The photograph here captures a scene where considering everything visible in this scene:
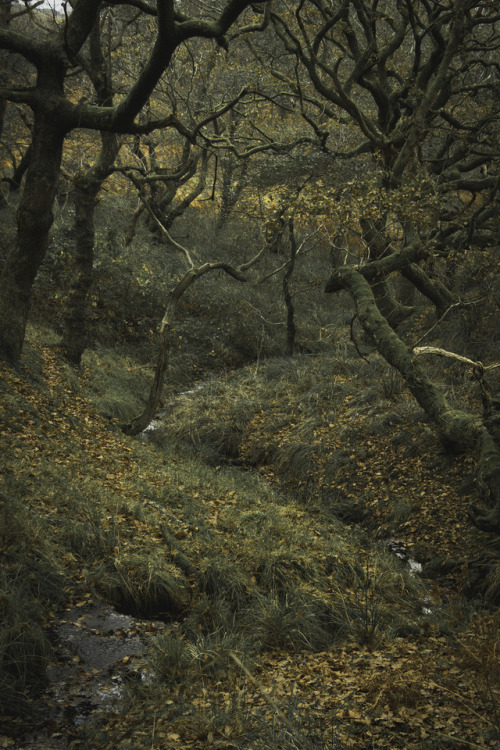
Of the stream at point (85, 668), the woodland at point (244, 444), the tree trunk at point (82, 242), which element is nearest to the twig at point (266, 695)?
the woodland at point (244, 444)

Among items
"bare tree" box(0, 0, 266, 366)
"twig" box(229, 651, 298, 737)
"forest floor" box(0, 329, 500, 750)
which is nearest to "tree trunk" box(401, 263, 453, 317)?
"forest floor" box(0, 329, 500, 750)

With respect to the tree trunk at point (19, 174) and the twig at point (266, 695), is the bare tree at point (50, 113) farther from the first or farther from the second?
the tree trunk at point (19, 174)

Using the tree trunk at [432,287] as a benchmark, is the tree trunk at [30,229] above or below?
below

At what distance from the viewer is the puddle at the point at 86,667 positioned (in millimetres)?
3623

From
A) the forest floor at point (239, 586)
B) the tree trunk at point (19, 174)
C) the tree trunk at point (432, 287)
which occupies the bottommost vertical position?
the forest floor at point (239, 586)

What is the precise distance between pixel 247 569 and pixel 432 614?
6.04 feet

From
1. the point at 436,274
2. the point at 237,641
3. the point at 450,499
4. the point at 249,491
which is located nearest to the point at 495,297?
the point at 436,274

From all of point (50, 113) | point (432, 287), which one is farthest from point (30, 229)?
point (432, 287)

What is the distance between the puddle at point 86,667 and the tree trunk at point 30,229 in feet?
16.9

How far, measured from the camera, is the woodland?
389 cm

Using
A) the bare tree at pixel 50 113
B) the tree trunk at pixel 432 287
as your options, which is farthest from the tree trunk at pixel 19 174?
the tree trunk at pixel 432 287

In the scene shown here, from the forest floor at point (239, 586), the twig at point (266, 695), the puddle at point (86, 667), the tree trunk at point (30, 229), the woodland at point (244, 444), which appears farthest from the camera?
the tree trunk at point (30, 229)

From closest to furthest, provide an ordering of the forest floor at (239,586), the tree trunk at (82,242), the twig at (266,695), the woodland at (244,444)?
the twig at (266,695), the forest floor at (239,586), the woodland at (244,444), the tree trunk at (82,242)

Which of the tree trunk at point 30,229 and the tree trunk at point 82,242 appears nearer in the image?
the tree trunk at point 30,229
